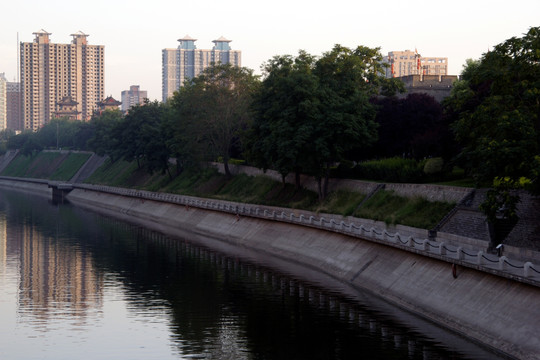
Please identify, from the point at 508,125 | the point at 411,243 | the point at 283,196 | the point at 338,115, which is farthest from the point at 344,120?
the point at 508,125

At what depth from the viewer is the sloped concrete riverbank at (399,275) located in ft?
127

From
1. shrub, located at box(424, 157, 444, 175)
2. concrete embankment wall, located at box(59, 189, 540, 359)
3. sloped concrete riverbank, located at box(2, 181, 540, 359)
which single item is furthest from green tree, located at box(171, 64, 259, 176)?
shrub, located at box(424, 157, 444, 175)

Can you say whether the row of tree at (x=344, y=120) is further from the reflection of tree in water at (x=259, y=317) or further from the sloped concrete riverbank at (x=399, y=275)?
the reflection of tree in water at (x=259, y=317)

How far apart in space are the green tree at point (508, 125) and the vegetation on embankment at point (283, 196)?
491 inches

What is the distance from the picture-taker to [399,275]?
53281mm

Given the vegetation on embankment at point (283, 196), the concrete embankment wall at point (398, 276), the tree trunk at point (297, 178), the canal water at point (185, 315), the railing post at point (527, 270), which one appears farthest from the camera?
the tree trunk at point (297, 178)

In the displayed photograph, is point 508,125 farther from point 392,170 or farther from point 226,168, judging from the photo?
point 226,168

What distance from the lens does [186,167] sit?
139375 millimetres

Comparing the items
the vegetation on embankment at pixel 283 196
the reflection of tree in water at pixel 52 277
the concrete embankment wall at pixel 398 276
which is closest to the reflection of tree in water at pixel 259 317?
the concrete embankment wall at pixel 398 276

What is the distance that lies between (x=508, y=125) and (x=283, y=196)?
5085 centimetres

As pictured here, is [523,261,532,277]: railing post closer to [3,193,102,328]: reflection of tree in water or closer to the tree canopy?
[3,193,102,328]: reflection of tree in water

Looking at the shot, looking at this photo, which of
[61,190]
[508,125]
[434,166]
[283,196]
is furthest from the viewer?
[61,190]

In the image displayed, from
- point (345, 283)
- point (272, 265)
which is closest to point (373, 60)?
point (272, 265)

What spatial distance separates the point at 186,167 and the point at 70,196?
43.1 meters
